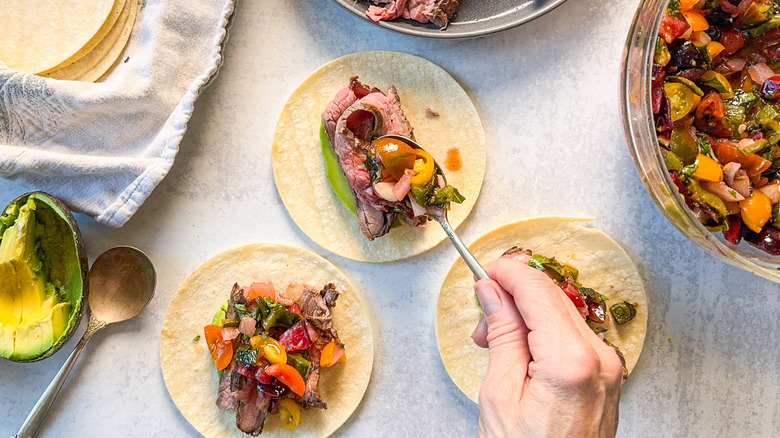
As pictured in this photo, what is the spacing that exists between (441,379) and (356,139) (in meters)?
1.43

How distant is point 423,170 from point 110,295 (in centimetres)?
186

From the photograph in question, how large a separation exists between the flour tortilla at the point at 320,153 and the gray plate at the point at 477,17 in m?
0.17

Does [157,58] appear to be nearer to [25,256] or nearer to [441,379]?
[25,256]

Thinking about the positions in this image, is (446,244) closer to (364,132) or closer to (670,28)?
(364,132)

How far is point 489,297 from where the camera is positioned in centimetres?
255

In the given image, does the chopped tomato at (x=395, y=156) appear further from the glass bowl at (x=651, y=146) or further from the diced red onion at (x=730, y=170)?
the diced red onion at (x=730, y=170)

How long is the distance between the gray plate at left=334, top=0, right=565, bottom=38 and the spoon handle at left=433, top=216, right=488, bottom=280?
97 centimetres

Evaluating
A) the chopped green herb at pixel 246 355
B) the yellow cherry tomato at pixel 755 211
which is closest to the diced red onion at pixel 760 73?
the yellow cherry tomato at pixel 755 211

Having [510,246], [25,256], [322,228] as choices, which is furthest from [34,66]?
[510,246]

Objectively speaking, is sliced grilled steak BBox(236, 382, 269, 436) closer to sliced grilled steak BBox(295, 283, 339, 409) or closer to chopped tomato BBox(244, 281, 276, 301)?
sliced grilled steak BBox(295, 283, 339, 409)

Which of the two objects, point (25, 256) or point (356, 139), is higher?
point (356, 139)

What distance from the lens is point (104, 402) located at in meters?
3.36

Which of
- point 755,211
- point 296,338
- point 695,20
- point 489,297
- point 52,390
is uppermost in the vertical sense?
point 695,20

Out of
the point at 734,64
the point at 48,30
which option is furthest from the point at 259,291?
the point at 734,64
